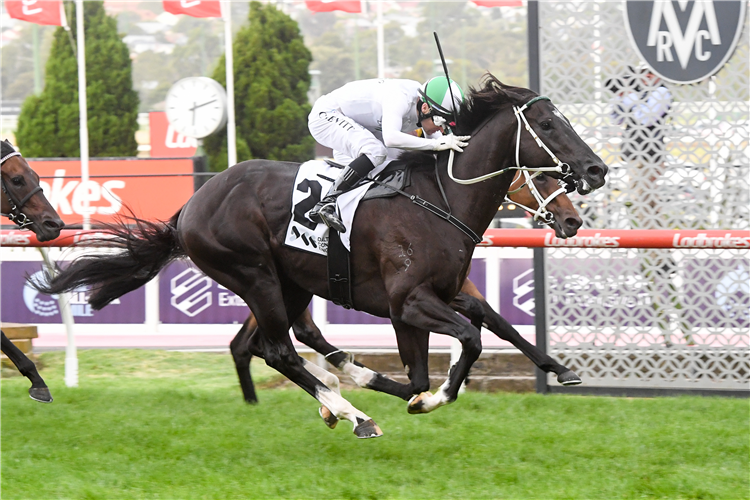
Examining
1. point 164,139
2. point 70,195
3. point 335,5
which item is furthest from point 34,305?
point 164,139

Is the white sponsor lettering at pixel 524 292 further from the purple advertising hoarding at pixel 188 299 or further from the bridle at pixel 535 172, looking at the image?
the bridle at pixel 535 172

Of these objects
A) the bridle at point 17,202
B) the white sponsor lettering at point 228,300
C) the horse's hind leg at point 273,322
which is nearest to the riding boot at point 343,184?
the horse's hind leg at point 273,322

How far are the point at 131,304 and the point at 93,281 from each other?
3162 millimetres

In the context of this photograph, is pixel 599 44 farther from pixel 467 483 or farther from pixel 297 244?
pixel 467 483

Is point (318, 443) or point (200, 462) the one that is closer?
point (200, 462)

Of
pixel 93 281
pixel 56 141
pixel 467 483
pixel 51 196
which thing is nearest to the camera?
pixel 467 483

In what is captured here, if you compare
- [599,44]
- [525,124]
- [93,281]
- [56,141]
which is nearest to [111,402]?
[93,281]

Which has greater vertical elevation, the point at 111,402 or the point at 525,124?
the point at 525,124

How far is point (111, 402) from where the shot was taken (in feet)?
18.6

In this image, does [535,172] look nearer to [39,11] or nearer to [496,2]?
[496,2]

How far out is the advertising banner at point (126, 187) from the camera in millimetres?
13648

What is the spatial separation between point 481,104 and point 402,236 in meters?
0.75

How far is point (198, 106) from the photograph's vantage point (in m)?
15.9

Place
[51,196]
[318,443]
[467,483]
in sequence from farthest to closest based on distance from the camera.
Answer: [51,196] → [318,443] → [467,483]
